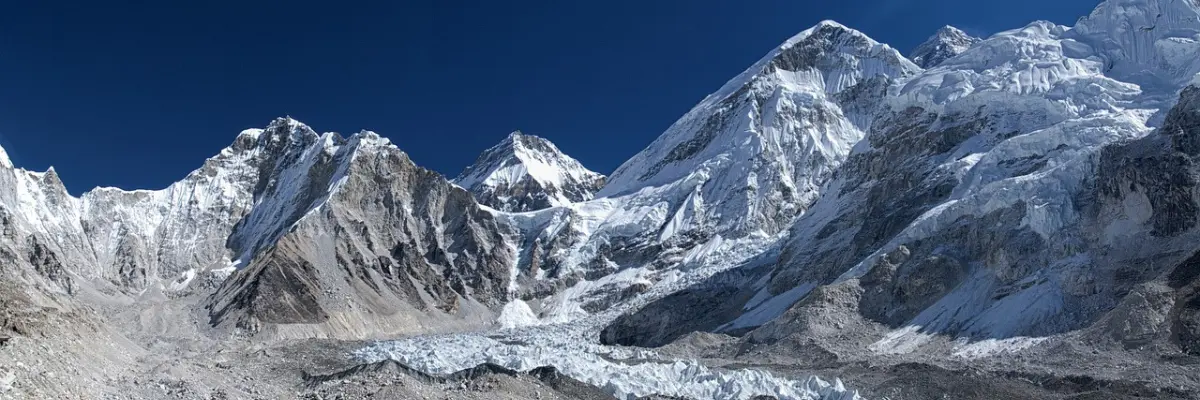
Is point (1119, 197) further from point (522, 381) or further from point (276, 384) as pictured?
point (276, 384)

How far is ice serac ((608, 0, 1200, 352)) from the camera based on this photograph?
9494 cm

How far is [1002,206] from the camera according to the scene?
112 meters

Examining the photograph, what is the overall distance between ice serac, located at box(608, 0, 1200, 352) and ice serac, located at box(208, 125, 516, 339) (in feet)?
118

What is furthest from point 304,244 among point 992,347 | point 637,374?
point 992,347

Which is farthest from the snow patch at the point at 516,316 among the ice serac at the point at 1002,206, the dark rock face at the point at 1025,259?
the ice serac at the point at 1002,206

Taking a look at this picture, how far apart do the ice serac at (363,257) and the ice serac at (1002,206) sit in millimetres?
36097

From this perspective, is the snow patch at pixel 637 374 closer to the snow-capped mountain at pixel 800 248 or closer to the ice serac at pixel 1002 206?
the snow-capped mountain at pixel 800 248

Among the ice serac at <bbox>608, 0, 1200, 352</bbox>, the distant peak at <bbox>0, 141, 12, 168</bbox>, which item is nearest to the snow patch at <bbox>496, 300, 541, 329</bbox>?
the ice serac at <bbox>608, 0, 1200, 352</bbox>

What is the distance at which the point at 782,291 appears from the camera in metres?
133

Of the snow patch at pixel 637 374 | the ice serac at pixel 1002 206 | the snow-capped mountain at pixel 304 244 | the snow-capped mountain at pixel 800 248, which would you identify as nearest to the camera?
the snow patch at pixel 637 374

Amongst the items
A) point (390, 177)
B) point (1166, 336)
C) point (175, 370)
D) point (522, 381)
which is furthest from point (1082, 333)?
point (390, 177)

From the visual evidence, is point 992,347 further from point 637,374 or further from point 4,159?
point 4,159

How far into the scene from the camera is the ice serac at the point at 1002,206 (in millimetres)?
94938

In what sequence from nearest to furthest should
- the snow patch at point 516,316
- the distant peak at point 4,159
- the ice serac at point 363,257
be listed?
the ice serac at point 363,257
the snow patch at point 516,316
the distant peak at point 4,159
